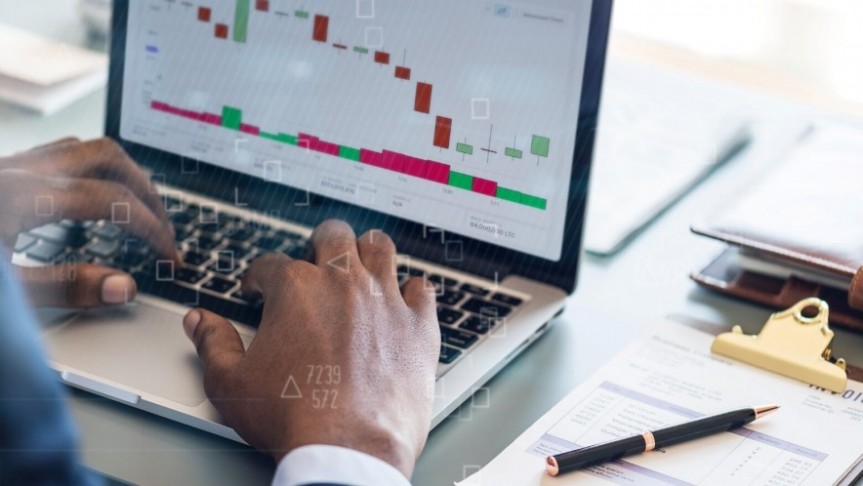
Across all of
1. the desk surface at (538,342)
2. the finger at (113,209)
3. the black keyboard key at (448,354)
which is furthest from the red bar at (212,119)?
the black keyboard key at (448,354)

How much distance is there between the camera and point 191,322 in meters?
0.75

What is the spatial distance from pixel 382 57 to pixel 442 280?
0.62 ft

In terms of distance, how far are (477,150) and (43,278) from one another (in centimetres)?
35

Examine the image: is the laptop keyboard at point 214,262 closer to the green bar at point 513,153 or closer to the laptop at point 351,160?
the laptop at point 351,160

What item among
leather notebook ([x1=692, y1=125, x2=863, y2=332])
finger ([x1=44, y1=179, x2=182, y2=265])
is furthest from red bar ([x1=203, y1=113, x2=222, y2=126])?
leather notebook ([x1=692, y1=125, x2=863, y2=332])

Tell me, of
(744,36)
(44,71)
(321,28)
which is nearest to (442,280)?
(321,28)

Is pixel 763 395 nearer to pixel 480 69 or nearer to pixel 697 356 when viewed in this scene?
pixel 697 356

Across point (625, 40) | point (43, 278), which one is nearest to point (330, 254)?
point (43, 278)

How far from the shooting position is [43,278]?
798 mm

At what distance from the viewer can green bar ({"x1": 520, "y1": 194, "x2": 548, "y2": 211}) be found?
83cm

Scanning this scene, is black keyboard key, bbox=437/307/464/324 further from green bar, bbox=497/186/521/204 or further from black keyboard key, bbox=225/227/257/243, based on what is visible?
black keyboard key, bbox=225/227/257/243

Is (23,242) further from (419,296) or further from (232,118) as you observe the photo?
(419,296)

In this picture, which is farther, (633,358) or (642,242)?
(642,242)

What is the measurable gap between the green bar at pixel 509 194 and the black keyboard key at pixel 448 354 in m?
0.14
